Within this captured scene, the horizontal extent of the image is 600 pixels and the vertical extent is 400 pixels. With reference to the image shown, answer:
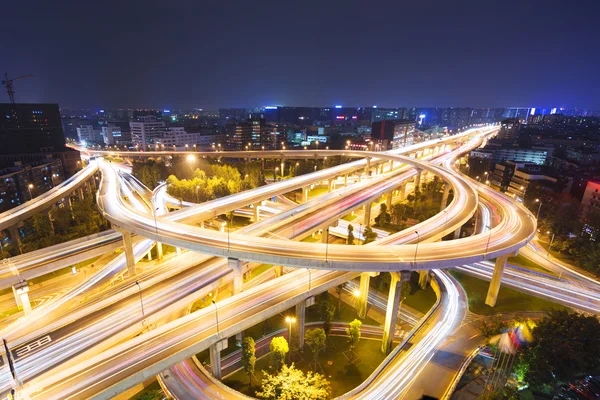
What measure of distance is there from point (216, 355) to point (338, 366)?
12338 mm

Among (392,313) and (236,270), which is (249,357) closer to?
(236,270)

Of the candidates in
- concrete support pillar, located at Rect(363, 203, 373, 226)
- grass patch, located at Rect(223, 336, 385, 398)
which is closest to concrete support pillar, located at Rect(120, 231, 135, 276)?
grass patch, located at Rect(223, 336, 385, 398)

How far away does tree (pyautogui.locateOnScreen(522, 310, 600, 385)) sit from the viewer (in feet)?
83.3

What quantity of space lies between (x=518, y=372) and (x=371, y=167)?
77413mm

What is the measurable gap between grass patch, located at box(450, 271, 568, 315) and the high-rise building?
164 m

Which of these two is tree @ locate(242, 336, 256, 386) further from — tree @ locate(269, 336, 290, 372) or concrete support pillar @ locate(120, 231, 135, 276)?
concrete support pillar @ locate(120, 231, 135, 276)

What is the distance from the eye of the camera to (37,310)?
1248 inches

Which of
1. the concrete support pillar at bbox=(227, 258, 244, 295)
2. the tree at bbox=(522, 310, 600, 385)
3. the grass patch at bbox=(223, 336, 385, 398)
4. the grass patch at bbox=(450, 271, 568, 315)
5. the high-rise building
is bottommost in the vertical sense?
the grass patch at bbox=(223, 336, 385, 398)

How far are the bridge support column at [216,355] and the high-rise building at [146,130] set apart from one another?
519ft

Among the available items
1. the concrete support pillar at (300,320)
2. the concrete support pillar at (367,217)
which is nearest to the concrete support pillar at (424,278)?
the concrete support pillar at (300,320)

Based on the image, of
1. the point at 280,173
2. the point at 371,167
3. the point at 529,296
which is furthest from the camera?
the point at 280,173

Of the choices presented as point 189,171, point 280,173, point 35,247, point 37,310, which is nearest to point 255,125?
point 280,173

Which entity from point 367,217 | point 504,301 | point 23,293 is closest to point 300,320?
point 504,301

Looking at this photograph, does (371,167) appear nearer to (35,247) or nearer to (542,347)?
(542,347)
